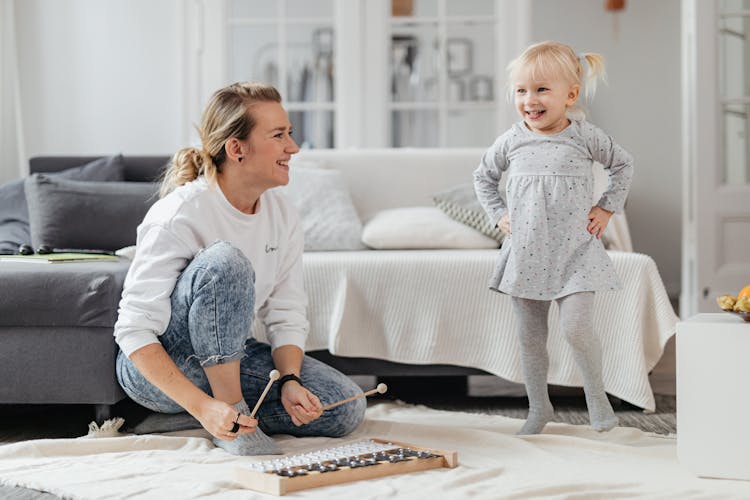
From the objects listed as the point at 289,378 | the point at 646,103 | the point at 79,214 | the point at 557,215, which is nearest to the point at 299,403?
the point at 289,378

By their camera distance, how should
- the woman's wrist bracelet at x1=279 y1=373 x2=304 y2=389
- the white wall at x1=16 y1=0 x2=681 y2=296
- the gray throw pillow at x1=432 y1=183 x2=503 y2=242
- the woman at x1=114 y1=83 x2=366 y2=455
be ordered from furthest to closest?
the white wall at x1=16 y1=0 x2=681 y2=296
the gray throw pillow at x1=432 y1=183 x2=503 y2=242
the woman's wrist bracelet at x1=279 y1=373 x2=304 y2=389
the woman at x1=114 y1=83 x2=366 y2=455

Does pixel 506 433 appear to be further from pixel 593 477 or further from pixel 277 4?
pixel 277 4

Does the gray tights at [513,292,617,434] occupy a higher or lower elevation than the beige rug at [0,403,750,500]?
→ higher

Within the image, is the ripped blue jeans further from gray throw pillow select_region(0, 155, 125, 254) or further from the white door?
the white door

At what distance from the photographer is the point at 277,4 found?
165 inches

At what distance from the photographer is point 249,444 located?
185 centimetres

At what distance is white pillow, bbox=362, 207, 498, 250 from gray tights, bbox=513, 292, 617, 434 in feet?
2.30

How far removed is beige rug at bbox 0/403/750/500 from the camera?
1.55 meters

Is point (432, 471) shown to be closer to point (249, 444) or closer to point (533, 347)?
point (249, 444)

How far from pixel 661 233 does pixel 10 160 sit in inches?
131

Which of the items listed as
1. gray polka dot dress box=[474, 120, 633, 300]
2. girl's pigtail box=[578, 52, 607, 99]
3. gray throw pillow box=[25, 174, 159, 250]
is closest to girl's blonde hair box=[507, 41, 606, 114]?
girl's pigtail box=[578, 52, 607, 99]

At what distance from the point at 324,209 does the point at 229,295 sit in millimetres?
1173

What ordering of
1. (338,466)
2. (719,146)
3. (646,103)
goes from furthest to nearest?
(646,103) < (719,146) < (338,466)

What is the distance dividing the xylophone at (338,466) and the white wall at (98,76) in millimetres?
3011
